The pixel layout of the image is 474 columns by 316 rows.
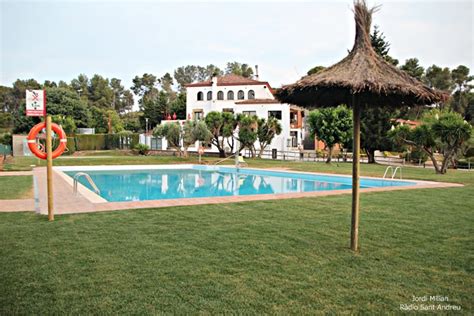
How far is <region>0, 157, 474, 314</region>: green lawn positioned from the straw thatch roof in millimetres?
2227

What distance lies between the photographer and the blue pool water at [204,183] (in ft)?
47.0

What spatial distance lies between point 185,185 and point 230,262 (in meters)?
12.3

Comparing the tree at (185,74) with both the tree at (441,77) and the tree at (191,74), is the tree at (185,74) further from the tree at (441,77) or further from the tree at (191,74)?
the tree at (441,77)

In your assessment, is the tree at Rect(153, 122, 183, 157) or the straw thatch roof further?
the tree at Rect(153, 122, 183, 157)

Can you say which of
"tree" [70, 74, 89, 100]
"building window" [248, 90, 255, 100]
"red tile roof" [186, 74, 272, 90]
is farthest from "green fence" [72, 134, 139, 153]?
"tree" [70, 74, 89, 100]

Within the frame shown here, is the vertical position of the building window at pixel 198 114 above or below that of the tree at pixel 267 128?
above

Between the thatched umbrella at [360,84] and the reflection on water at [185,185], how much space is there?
8613 millimetres

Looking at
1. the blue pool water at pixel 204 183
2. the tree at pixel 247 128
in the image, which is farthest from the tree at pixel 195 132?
the blue pool water at pixel 204 183

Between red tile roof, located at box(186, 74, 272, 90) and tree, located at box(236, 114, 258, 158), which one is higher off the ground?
red tile roof, located at box(186, 74, 272, 90)

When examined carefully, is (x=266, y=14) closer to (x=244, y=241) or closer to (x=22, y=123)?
(x=244, y=241)

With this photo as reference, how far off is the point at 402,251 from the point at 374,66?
2.65 metres

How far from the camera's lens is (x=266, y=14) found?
55.8ft

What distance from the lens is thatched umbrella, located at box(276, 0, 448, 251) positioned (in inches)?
195

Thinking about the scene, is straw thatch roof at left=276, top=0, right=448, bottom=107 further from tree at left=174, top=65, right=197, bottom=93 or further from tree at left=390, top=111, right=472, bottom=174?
tree at left=174, top=65, right=197, bottom=93
